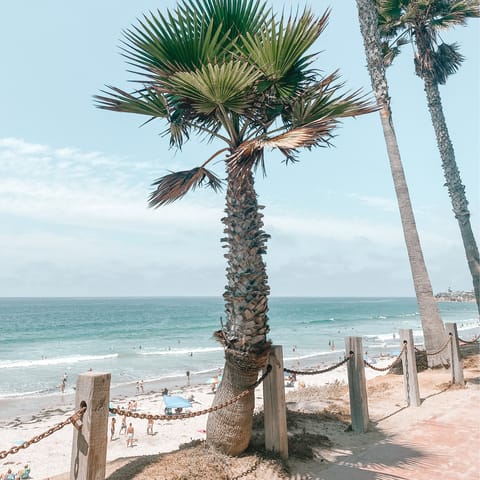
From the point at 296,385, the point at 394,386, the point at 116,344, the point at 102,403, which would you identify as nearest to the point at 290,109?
the point at 102,403

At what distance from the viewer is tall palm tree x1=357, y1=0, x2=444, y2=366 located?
1188 centimetres

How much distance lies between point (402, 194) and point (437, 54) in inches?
296

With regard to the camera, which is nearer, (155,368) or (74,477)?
(74,477)

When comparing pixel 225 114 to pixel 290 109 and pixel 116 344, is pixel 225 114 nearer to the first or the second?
pixel 290 109

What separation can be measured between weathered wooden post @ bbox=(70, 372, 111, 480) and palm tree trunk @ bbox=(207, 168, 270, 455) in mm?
1783

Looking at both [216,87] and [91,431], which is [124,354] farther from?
[216,87]

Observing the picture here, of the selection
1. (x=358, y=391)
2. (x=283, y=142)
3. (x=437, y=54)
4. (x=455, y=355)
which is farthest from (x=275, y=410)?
(x=437, y=54)

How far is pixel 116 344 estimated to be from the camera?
5372cm

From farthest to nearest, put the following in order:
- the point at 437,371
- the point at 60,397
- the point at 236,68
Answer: the point at 60,397
the point at 437,371
the point at 236,68

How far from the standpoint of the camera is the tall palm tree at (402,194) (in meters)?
11.9

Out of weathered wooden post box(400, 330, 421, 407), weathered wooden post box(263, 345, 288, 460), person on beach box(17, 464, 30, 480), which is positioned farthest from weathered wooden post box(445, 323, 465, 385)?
person on beach box(17, 464, 30, 480)

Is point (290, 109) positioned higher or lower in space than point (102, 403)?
higher

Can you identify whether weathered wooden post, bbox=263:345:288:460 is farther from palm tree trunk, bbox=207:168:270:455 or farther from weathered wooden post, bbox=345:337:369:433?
weathered wooden post, bbox=345:337:369:433

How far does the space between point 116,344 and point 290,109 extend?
54.0 metres
